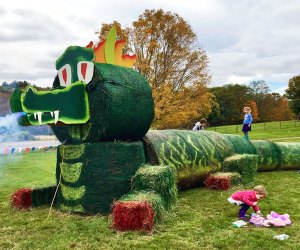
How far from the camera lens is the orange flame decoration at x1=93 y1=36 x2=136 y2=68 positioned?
245 inches

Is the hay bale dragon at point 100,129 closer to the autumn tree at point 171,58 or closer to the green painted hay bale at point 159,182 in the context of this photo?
the green painted hay bale at point 159,182

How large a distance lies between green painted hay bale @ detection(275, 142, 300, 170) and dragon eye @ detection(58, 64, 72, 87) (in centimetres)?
694

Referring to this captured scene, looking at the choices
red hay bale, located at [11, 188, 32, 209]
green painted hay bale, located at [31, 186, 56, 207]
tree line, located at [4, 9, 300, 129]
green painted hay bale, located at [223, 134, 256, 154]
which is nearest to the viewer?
red hay bale, located at [11, 188, 32, 209]

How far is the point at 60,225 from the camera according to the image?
5543 millimetres

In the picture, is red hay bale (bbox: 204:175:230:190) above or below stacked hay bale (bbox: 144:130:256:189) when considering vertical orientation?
below

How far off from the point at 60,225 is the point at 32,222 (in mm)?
557

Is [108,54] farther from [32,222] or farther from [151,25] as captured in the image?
[151,25]

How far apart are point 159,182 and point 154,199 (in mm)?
457

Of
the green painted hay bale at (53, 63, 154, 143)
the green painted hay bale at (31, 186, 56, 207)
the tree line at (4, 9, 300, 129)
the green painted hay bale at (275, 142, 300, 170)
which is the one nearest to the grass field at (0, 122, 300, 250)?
the green painted hay bale at (31, 186, 56, 207)

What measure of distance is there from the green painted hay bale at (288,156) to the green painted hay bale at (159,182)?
608 cm

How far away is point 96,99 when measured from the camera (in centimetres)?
593

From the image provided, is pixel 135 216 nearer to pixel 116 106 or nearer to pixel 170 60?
pixel 116 106

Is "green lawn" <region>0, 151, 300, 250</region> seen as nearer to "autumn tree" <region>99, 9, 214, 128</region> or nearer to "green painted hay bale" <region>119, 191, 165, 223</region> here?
"green painted hay bale" <region>119, 191, 165, 223</region>

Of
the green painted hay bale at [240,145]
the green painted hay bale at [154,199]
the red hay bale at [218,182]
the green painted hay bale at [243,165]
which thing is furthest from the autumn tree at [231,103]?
the green painted hay bale at [154,199]
